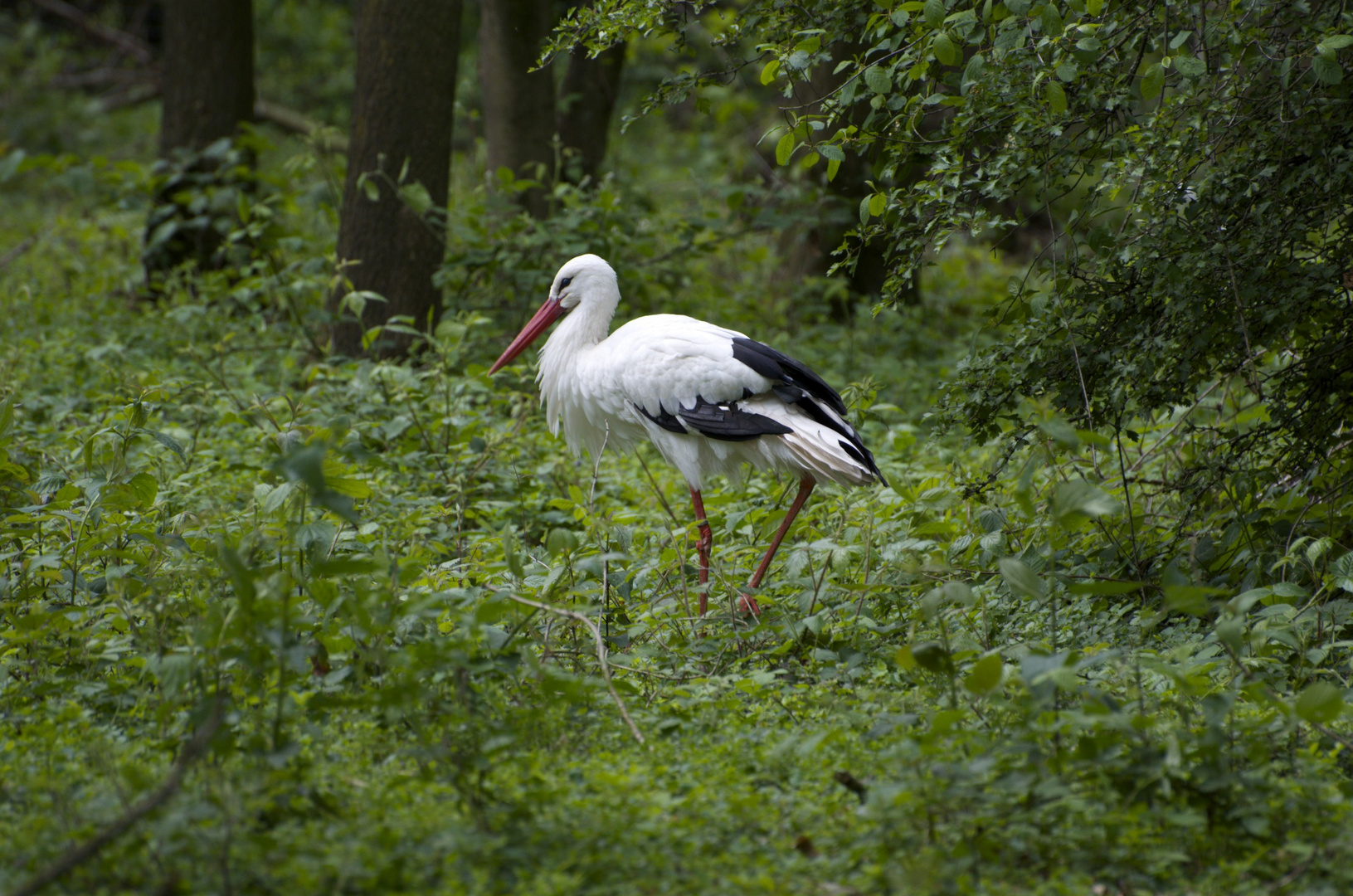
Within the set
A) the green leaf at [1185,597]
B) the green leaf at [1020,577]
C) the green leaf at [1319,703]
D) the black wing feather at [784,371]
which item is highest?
the black wing feather at [784,371]

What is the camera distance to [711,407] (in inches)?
177

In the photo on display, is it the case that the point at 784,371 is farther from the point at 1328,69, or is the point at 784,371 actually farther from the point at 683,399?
the point at 1328,69

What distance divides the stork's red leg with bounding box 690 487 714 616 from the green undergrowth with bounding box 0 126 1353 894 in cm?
9

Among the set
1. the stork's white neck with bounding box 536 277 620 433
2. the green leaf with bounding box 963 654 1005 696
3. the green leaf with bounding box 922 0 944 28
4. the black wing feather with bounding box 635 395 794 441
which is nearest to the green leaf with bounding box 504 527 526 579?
the green leaf with bounding box 963 654 1005 696

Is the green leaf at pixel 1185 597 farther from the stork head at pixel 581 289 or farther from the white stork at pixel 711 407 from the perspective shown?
the stork head at pixel 581 289

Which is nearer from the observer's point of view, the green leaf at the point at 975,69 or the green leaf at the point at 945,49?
the green leaf at the point at 945,49

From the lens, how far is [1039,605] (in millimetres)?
4000

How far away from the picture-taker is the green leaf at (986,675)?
261cm

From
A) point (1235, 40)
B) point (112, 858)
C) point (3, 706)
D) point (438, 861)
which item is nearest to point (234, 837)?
point (112, 858)

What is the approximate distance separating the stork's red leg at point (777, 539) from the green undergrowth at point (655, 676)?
0.07 metres

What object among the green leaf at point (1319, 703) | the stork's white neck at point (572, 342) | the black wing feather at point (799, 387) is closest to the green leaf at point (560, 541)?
the black wing feather at point (799, 387)

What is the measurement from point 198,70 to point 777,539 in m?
7.00

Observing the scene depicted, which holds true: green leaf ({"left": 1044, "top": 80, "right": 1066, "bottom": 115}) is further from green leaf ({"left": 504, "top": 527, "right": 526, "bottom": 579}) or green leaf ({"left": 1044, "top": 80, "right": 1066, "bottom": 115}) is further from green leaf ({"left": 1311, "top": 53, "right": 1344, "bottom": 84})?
green leaf ({"left": 504, "top": 527, "right": 526, "bottom": 579})

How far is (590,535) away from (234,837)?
6.45 ft
